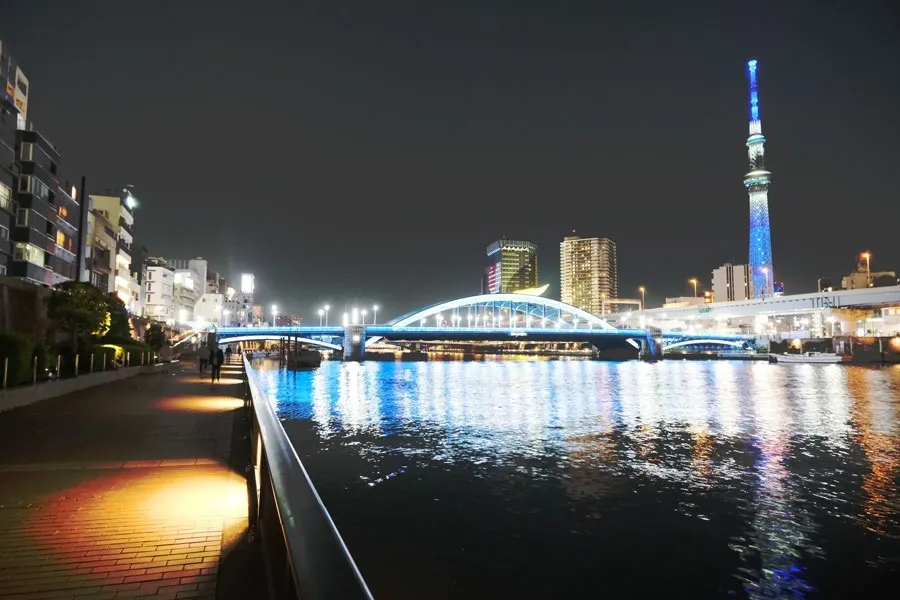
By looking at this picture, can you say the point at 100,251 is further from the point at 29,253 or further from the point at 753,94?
the point at 753,94

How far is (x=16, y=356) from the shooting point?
20.4 metres

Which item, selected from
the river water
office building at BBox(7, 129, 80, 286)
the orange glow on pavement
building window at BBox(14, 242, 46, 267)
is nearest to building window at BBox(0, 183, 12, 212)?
office building at BBox(7, 129, 80, 286)

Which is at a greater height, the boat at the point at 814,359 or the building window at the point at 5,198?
the building window at the point at 5,198

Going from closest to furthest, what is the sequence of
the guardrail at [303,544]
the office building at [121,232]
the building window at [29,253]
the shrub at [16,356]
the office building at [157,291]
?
the guardrail at [303,544], the shrub at [16,356], the building window at [29,253], the office building at [121,232], the office building at [157,291]

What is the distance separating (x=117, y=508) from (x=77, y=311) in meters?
31.4

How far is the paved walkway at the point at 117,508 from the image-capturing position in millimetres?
5238

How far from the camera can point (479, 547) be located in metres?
10.2

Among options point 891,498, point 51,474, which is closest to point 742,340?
point 891,498

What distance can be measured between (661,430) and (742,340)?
13259 cm

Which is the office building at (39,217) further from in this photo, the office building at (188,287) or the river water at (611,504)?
the office building at (188,287)

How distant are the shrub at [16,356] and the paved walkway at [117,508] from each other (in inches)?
273

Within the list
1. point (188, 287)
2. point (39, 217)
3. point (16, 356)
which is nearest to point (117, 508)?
point (16, 356)

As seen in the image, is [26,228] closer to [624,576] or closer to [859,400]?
[624,576]

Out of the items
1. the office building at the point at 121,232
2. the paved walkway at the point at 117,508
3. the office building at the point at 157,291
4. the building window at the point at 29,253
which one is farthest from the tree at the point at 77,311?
the office building at the point at 157,291
